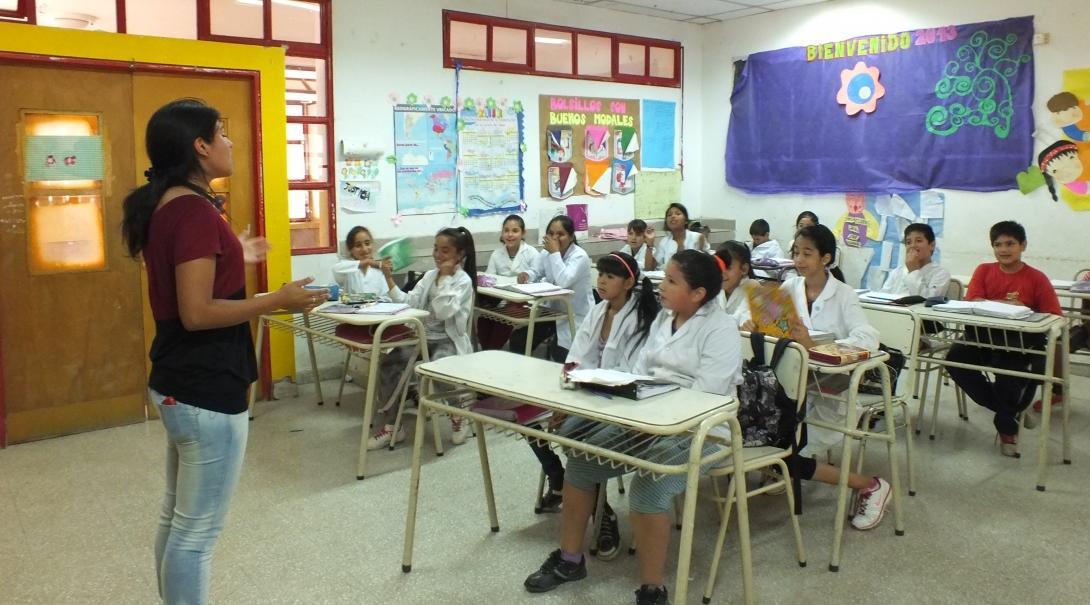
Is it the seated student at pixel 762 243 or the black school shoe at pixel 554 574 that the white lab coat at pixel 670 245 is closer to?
the seated student at pixel 762 243

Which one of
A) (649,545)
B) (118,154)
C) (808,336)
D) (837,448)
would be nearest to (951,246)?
(837,448)

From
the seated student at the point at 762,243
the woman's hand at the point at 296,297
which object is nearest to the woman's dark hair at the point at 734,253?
the woman's hand at the point at 296,297

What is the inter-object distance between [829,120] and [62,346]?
5.55 m

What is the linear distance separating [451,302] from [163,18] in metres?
2.34

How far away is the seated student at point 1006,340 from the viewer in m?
3.92

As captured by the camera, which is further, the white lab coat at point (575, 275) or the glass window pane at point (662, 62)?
the glass window pane at point (662, 62)

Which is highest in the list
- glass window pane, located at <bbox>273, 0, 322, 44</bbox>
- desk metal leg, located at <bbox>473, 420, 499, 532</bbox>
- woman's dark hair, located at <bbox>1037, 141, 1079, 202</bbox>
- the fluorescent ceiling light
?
the fluorescent ceiling light

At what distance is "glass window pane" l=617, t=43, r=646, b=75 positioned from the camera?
7008 mm

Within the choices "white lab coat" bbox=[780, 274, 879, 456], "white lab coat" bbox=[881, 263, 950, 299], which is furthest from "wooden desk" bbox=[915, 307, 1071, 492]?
"white lab coat" bbox=[881, 263, 950, 299]

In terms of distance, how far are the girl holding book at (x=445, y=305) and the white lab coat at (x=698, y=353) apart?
158 cm

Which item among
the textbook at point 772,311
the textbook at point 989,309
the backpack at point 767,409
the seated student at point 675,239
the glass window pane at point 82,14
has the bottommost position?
the backpack at point 767,409

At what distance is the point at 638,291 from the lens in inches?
118

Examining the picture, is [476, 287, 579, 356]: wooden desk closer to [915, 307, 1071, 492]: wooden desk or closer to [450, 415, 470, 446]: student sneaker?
[450, 415, 470, 446]: student sneaker

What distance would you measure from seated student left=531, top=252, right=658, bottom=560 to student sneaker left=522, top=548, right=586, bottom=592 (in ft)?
0.65
